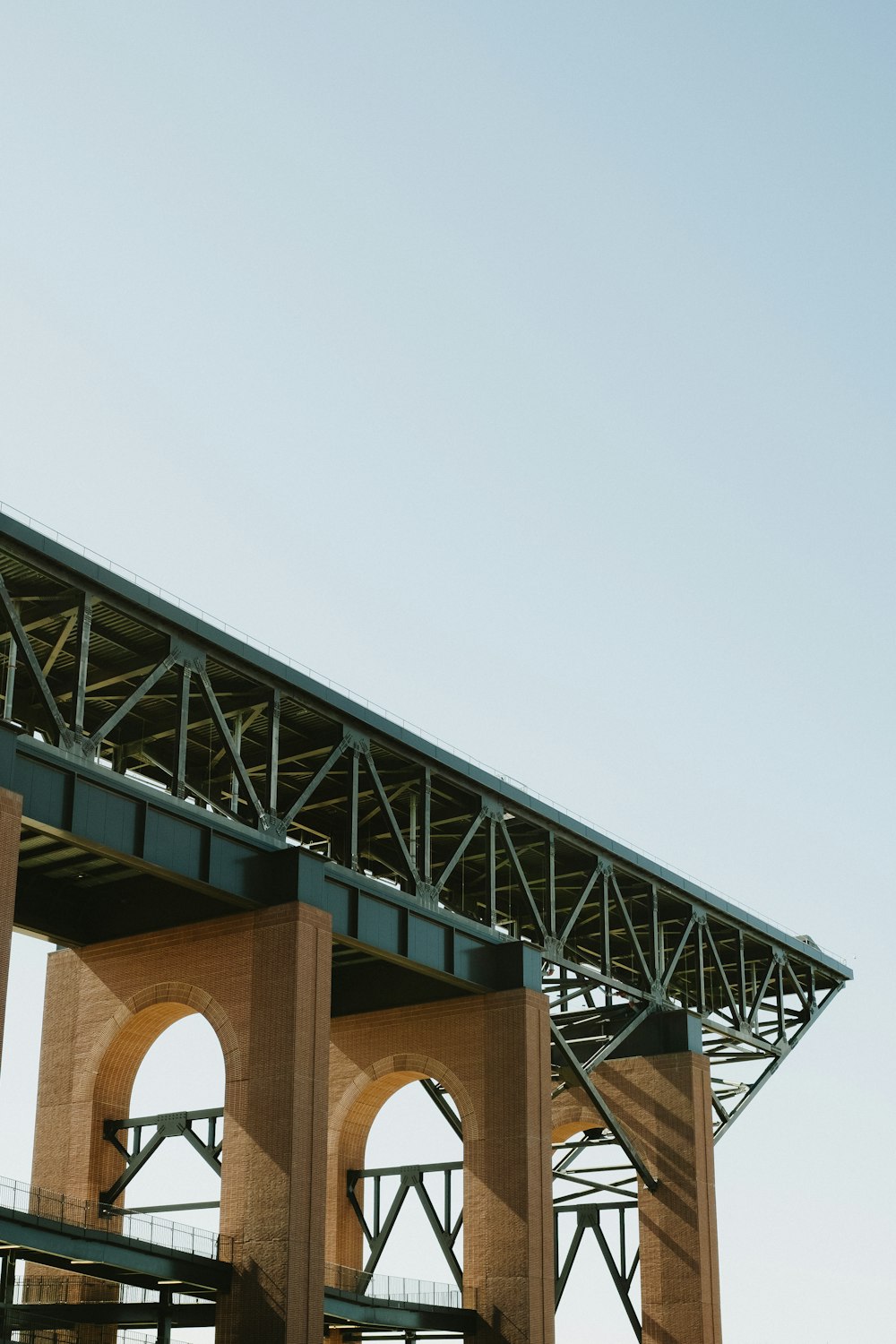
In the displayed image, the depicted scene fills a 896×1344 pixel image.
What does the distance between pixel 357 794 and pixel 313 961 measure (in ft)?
17.1

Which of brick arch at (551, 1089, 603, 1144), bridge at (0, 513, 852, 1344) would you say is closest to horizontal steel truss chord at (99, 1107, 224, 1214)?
bridge at (0, 513, 852, 1344)

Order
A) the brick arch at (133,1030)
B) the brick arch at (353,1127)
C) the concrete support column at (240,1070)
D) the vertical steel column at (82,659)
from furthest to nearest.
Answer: the brick arch at (353,1127) → the brick arch at (133,1030) → the vertical steel column at (82,659) → the concrete support column at (240,1070)

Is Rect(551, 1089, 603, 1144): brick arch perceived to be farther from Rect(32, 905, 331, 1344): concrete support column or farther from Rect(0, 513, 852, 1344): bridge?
Rect(32, 905, 331, 1344): concrete support column

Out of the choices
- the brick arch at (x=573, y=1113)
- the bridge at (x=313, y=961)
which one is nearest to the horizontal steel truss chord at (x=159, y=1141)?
the bridge at (x=313, y=961)

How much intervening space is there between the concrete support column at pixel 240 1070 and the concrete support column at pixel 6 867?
7.16 m

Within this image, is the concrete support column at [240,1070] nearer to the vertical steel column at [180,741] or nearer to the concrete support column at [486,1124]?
the vertical steel column at [180,741]

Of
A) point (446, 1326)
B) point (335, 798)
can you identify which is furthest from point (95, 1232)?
point (335, 798)

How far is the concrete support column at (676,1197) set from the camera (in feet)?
167

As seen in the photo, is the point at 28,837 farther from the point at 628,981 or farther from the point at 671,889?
the point at 628,981

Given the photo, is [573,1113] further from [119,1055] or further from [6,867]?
[6,867]

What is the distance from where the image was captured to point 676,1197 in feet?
170

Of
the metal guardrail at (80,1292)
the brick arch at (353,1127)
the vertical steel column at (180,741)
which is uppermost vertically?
the vertical steel column at (180,741)

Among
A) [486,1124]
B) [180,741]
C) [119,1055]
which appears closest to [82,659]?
[180,741]

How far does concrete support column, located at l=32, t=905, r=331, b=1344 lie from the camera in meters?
36.1
